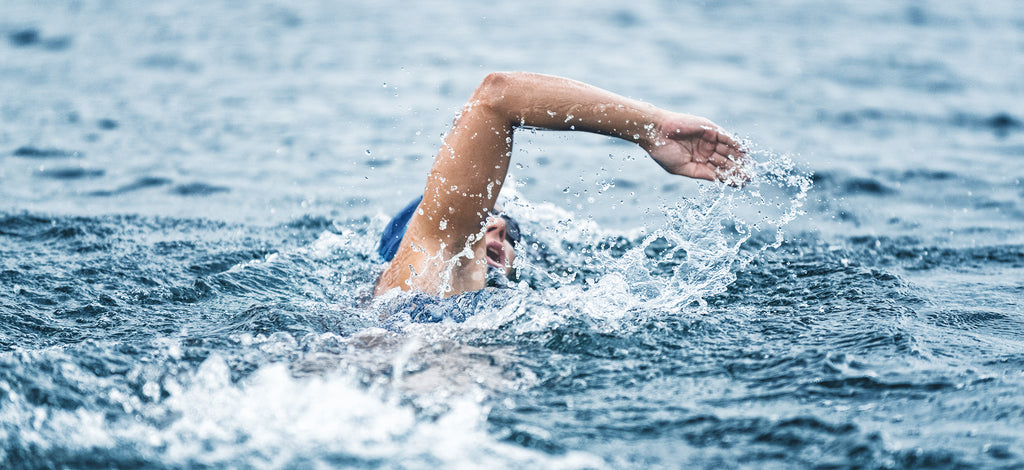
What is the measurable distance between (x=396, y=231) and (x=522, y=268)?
0.95m

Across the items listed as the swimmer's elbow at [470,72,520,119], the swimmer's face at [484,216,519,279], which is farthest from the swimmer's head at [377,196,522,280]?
the swimmer's elbow at [470,72,520,119]

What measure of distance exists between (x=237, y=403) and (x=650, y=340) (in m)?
1.96

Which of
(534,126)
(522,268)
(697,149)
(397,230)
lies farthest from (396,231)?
(697,149)

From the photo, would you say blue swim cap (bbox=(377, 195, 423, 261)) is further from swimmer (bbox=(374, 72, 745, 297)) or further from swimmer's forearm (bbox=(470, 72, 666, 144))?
swimmer's forearm (bbox=(470, 72, 666, 144))

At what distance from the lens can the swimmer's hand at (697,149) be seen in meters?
4.33

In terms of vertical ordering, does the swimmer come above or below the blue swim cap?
above

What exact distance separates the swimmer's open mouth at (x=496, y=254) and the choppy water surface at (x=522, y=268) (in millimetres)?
405

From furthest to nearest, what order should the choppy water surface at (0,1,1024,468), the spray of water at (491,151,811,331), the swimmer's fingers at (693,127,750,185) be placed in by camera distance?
1. the spray of water at (491,151,811,331)
2. the swimmer's fingers at (693,127,750,185)
3. the choppy water surface at (0,1,1024,468)


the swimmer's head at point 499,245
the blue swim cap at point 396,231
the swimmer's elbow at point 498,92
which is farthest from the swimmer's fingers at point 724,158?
the blue swim cap at point 396,231

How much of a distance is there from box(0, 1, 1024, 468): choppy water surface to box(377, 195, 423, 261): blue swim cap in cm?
25

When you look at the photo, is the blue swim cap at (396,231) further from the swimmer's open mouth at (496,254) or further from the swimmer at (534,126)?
the swimmer at (534,126)

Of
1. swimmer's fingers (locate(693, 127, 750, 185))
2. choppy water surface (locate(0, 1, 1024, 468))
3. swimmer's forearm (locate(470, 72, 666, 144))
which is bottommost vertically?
choppy water surface (locate(0, 1, 1024, 468))

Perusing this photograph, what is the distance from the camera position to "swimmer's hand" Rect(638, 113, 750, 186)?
4.33 metres

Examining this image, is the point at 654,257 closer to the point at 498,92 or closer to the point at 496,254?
the point at 496,254
